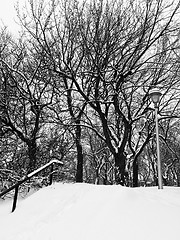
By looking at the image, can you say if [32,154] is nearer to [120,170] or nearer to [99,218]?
[120,170]

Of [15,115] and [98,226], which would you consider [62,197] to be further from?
[15,115]

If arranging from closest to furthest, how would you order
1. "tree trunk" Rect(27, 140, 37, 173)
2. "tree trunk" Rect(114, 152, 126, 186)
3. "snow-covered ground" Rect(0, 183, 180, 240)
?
"snow-covered ground" Rect(0, 183, 180, 240)
"tree trunk" Rect(27, 140, 37, 173)
"tree trunk" Rect(114, 152, 126, 186)

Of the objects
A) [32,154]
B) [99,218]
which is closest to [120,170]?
[32,154]

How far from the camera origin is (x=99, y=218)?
3.88m

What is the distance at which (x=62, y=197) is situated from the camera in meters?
5.78

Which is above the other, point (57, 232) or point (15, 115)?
point (15, 115)

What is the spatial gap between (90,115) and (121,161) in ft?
14.9

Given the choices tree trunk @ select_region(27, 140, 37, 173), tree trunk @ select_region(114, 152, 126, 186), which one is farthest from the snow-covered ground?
tree trunk @ select_region(114, 152, 126, 186)

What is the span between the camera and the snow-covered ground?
333 cm

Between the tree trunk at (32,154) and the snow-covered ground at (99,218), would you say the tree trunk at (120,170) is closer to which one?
the tree trunk at (32,154)

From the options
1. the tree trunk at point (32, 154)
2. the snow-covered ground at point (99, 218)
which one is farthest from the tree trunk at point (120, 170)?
the snow-covered ground at point (99, 218)

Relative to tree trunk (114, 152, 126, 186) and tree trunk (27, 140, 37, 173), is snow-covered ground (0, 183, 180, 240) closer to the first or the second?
tree trunk (27, 140, 37, 173)

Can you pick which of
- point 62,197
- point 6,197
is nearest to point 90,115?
point 6,197

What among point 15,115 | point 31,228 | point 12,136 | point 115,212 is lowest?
point 31,228
